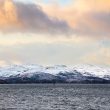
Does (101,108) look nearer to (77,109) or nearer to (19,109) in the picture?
(77,109)

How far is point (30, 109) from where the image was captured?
106 m

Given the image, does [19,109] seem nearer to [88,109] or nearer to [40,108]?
[40,108]

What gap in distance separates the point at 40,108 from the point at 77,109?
935cm

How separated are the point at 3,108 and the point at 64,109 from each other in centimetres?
1503

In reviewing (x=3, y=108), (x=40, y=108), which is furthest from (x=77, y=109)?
(x=3, y=108)

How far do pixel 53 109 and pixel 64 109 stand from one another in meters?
2.71

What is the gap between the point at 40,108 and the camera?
355 ft

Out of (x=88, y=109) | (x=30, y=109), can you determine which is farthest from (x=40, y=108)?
(x=88, y=109)

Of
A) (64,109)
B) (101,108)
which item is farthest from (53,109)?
(101,108)

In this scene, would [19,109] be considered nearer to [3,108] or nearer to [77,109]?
[3,108]

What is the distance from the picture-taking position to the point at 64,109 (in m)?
106

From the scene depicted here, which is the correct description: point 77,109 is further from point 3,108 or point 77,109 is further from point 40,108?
point 3,108

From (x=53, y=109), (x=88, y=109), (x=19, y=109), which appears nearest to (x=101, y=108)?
(x=88, y=109)

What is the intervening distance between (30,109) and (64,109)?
27.3 feet
